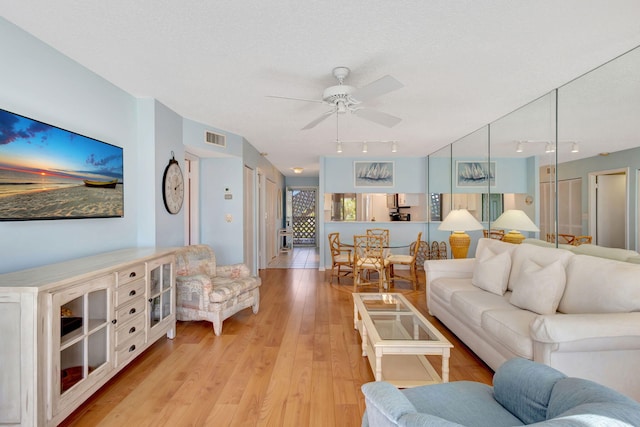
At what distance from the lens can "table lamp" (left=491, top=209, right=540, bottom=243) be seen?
356 cm

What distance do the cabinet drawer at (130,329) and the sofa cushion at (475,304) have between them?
267cm

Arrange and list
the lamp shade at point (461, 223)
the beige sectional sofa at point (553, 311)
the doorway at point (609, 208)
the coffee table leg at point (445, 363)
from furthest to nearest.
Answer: the lamp shade at point (461, 223), the doorway at point (609, 208), the coffee table leg at point (445, 363), the beige sectional sofa at point (553, 311)

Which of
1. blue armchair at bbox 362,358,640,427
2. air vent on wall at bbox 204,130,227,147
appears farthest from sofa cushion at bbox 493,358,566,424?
air vent on wall at bbox 204,130,227,147

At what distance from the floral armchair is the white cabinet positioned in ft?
1.73

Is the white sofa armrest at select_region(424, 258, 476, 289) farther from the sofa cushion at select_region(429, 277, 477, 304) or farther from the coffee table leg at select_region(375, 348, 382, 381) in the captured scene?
the coffee table leg at select_region(375, 348, 382, 381)

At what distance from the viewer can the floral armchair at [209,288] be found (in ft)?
10.2

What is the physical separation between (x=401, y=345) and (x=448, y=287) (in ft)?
4.51

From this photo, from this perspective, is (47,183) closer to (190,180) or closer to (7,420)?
(7,420)

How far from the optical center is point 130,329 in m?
2.30

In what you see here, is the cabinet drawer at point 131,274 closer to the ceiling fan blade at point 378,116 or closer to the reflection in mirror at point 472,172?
the ceiling fan blade at point 378,116

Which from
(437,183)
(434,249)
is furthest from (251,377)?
(437,183)

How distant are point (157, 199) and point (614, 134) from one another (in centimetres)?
435

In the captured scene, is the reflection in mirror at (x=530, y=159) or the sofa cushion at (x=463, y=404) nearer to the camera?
the sofa cushion at (x=463, y=404)

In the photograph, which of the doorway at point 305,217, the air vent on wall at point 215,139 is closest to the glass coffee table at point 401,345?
the air vent on wall at point 215,139
